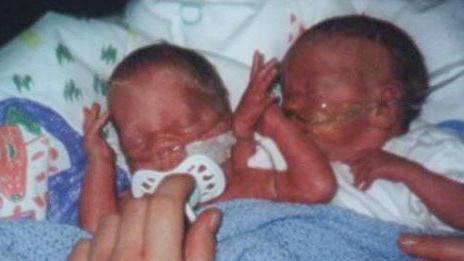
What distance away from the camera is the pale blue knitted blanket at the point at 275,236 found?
139 centimetres

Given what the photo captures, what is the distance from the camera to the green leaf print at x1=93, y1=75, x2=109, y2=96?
6.16 ft

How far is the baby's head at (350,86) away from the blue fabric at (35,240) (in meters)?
0.75

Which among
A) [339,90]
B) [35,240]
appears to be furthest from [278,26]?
[35,240]

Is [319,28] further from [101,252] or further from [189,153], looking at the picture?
[101,252]

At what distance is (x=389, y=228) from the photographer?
1.51 meters

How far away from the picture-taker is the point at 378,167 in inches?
66.4

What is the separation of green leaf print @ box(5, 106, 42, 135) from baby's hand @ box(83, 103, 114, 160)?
0.14m

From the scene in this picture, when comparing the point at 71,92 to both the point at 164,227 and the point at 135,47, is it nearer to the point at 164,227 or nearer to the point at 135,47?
the point at 135,47

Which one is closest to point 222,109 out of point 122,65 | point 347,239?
point 122,65

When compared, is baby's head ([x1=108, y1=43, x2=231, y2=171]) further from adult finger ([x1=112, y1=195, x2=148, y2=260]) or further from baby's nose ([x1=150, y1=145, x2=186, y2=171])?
adult finger ([x1=112, y1=195, x2=148, y2=260])

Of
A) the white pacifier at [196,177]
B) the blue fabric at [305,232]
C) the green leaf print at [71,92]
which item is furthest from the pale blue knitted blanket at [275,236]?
the green leaf print at [71,92]

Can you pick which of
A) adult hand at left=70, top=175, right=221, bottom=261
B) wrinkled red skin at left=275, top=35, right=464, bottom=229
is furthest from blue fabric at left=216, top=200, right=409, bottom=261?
adult hand at left=70, top=175, right=221, bottom=261

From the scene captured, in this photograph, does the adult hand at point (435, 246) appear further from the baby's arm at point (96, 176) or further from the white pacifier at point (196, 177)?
the baby's arm at point (96, 176)

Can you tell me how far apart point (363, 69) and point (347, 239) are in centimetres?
54
